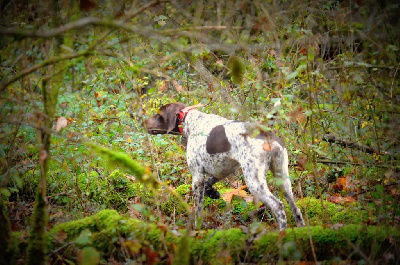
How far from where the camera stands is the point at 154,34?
2.20 m

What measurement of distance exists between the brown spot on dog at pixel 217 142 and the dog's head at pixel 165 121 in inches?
32.8

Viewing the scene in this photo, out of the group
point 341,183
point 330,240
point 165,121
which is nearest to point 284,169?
point 330,240

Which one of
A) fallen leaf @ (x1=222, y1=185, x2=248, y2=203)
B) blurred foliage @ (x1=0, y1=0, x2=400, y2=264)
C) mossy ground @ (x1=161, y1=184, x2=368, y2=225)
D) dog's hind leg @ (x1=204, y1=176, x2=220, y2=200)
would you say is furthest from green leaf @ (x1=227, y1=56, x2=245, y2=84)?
fallen leaf @ (x1=222, y1=185, x2=248, y2=203)

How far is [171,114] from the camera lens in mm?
5441

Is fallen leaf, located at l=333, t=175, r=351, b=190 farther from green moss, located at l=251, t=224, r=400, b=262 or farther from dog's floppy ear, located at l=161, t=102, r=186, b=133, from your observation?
dog's floppy ear, located at l=161, t=102, r=186, b=133

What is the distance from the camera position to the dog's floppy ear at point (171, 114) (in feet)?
17.8

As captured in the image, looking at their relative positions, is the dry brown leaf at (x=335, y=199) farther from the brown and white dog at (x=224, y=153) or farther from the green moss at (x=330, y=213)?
the brown and white dog at (x=224, y=153)

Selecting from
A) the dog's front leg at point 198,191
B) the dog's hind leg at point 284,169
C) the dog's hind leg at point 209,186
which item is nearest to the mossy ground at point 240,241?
the dog's hind leg at point 284,169

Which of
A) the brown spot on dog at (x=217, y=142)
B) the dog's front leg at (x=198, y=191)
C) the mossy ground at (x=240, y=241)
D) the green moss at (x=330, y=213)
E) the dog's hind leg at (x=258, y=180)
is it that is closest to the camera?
the mossy ground at (x=240, y=241)

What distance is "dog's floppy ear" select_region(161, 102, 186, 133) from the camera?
5418 millimetres

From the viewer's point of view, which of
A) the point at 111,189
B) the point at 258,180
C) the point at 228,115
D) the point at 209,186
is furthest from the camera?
the point at 228,115

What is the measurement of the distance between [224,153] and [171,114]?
1231mm

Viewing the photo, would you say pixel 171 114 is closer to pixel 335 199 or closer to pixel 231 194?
pixel 231 194

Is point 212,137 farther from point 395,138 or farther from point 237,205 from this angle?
point 395,138
